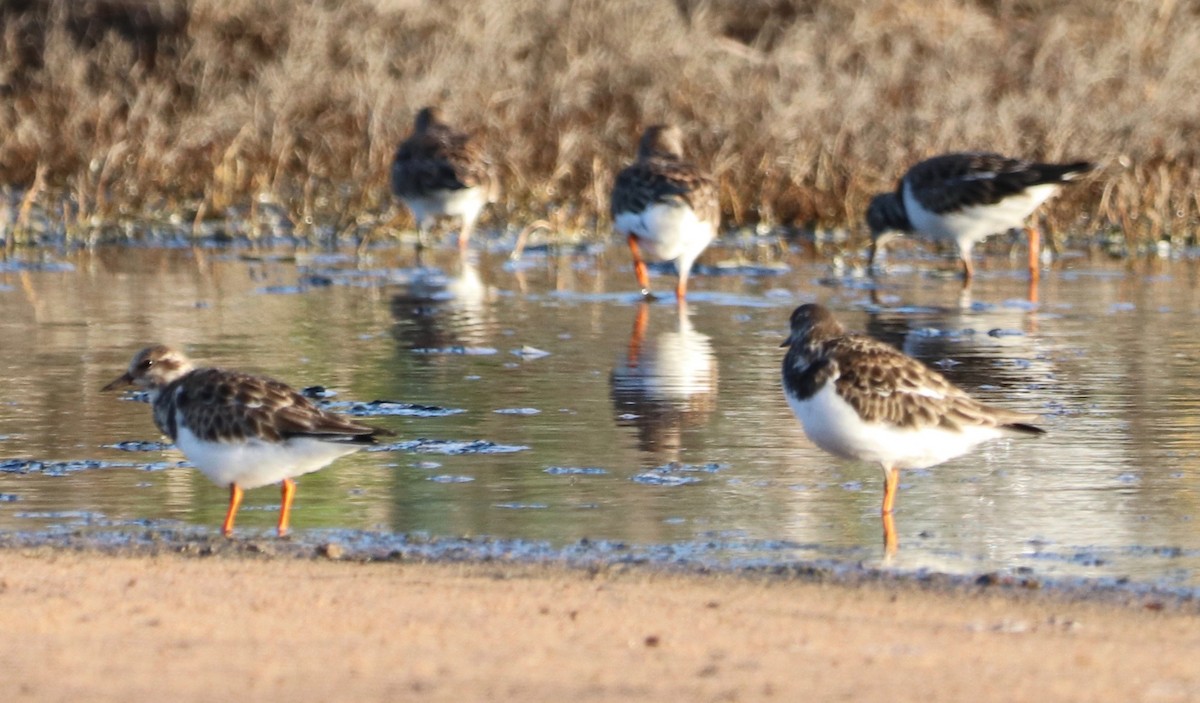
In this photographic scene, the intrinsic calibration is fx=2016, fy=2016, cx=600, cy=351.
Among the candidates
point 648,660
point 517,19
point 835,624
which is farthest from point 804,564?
point 517,19

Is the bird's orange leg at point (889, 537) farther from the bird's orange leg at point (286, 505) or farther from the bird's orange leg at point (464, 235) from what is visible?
the bird's orange leg at point (464, 235)

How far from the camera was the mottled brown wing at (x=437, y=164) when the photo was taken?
65.0ft

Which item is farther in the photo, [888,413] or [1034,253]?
[1034,253]

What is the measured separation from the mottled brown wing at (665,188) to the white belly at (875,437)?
804cm

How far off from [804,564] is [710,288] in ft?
32.1

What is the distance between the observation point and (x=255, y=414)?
27.1ft

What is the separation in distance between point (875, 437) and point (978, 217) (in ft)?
32.7

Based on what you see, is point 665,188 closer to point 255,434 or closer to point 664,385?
point 664,385

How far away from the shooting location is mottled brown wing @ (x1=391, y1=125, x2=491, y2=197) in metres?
19.8

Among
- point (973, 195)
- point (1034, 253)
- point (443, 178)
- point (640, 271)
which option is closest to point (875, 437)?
point (640, 271)

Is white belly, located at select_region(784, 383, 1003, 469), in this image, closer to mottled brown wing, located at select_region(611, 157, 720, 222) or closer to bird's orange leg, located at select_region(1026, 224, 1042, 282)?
mottled brown wing, located at select_region(611, 157, 720, 222)

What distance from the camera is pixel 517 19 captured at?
27812 millimetres

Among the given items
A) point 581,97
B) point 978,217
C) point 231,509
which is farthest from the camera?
point 581,97

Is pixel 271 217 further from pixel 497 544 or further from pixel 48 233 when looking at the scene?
pixel 497 544
